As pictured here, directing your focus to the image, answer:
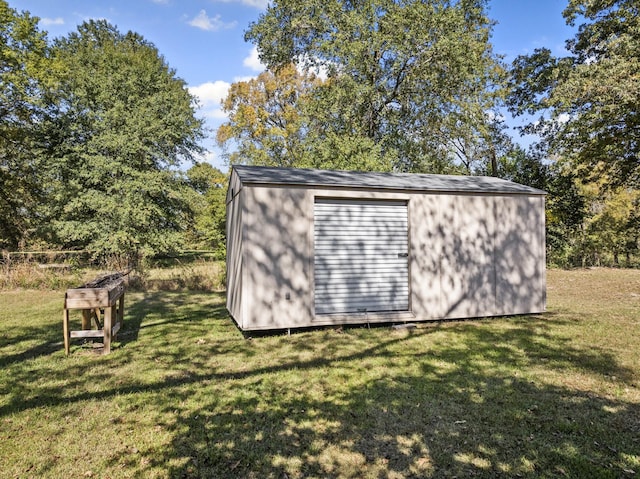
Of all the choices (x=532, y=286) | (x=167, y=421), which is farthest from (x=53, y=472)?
(x=532, y=286)

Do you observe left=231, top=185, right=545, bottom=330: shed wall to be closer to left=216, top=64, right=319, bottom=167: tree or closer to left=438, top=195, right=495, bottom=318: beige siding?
left=438, top=195, right=495, bottom=318: beige siding

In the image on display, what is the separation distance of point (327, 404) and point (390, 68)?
1724 centimetres

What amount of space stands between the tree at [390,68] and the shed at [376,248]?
815 centimetres

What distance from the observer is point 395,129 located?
18938 millimetres

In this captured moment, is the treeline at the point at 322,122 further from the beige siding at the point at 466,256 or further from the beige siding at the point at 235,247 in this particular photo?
the beige siding at the point at 235,247

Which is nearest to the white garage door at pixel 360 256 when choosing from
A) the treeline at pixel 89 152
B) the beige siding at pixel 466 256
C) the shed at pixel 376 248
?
the shed at pixel 376 248

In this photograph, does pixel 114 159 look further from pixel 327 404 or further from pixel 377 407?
pixel 377 407

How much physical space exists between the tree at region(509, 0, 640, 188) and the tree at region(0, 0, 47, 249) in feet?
67.9

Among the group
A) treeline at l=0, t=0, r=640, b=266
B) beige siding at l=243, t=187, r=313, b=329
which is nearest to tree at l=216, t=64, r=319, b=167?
treeline at l=0, t=0, r=640, b=266

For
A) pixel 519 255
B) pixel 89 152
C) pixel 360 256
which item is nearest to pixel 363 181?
pixel 360 256

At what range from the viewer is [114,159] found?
635 inches

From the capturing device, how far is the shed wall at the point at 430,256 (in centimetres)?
659

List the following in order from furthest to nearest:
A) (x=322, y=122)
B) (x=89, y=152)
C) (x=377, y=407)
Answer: (x=322, y=122), (x=89, y=152), (x=377, y=407)

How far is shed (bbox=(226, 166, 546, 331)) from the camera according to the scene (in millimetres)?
6637
